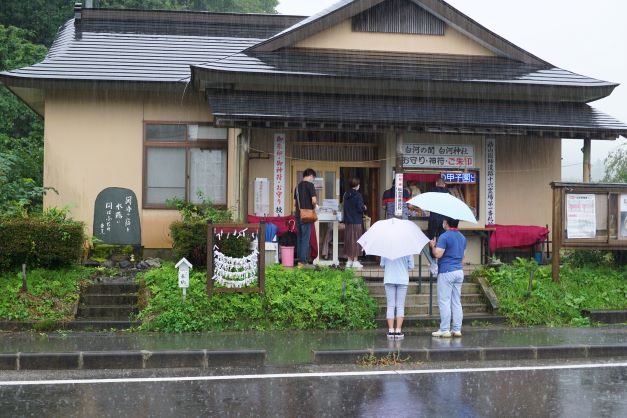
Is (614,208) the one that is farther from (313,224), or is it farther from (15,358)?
(15,358)

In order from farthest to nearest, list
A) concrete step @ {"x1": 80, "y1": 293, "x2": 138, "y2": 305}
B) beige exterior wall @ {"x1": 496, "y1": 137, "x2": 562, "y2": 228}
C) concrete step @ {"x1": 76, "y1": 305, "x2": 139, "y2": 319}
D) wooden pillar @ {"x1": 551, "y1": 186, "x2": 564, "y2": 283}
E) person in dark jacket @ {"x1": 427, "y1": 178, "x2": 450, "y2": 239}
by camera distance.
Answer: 1. beige exterior wall @ {"x1": 496, "y1": 137, "x2": 562, "y2": 228}
2. person in dark jacket @ {"x1": 427, "y1": 178, "x2": 450, "y2": 239}
3. wooden pillar @ {"x1": 551, "y1": 186, "x2": 564, "y2": 283}
4. concrete step @ {"x1": 80, "y1": 293, "x2": 138, "y2": 305}
5. concrete step @ {"x1": 76, "y1": 305, "x2": 139, "y2": 319}

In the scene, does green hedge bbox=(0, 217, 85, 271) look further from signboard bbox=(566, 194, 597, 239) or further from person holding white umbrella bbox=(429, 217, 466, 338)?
signboard bbox=(566, 194, 597, 239)

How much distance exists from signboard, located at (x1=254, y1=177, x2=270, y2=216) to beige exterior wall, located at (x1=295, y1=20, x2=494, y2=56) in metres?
3.14

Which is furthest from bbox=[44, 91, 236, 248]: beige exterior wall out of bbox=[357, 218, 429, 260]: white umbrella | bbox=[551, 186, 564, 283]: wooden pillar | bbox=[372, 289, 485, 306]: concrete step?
bbox=[551, 186, 564, 283]: wooden pillar

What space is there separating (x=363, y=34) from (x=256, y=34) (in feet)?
15.3

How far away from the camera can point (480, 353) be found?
10.1 metres

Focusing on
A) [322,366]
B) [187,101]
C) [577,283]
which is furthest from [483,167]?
[322,366]

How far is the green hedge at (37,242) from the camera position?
12391 millimetres

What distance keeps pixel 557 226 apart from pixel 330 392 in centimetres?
725

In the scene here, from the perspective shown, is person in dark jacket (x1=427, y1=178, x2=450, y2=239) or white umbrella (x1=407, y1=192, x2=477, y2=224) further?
person in dark jacket (x1=427, y1=178, x2=450, y2=239)

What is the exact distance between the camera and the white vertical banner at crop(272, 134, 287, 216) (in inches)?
623

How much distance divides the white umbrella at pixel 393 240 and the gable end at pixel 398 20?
22.5ft

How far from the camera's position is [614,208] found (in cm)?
1379

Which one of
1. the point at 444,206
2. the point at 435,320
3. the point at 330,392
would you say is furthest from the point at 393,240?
the point at 330,392
